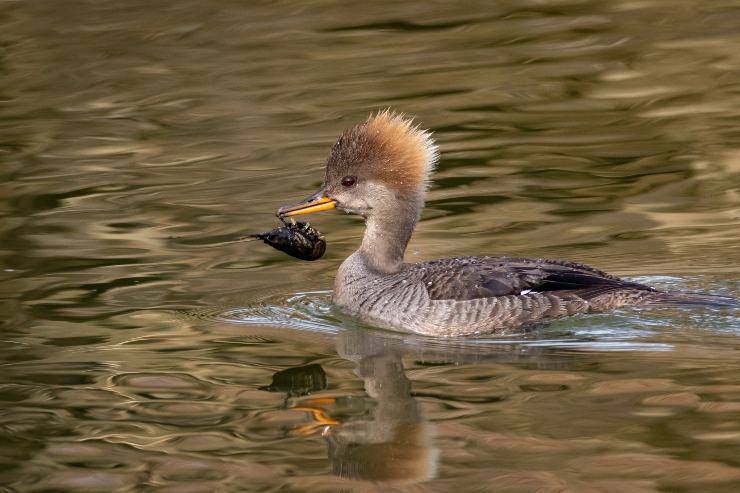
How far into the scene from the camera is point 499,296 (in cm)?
826

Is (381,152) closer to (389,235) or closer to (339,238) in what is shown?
(389,235)

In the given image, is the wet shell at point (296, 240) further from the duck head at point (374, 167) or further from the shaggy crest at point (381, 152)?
the shaggy crest at point (381, 152)

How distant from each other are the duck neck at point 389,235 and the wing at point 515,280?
554 millimetres

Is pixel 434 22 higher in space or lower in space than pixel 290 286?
higher

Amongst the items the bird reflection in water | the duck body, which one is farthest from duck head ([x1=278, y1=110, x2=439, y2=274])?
the bird reflection in water

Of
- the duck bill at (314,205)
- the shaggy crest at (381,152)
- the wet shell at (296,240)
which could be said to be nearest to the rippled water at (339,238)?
the wet shell at (296,240)

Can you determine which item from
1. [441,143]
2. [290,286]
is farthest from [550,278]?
[441,143]

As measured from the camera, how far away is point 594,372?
721 cm

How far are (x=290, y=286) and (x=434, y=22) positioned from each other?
24.8 feet

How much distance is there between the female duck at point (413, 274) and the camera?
820 cm

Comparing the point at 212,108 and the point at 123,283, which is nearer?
the point at 123,283

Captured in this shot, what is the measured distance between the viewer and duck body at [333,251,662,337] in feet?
26.9

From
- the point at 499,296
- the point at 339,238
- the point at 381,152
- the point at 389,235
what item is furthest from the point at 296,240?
the point at 339,238

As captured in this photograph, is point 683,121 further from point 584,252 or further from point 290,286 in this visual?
point 290,286
